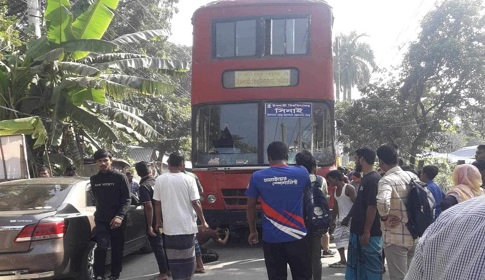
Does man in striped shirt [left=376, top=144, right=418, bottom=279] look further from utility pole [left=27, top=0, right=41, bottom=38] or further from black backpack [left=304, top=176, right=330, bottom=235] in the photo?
utility pole [left=27, top=0, right=41, bottom=38]

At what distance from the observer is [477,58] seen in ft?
56.6

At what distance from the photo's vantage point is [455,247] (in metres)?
1.35

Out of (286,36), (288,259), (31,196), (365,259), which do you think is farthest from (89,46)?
(365,259)

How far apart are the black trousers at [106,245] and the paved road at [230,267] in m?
0.80

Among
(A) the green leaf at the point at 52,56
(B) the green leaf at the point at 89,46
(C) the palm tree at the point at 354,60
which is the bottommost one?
(A) the green leaf at the point at 52,56

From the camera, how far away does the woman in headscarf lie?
499cm

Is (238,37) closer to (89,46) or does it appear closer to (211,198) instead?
(211,198)

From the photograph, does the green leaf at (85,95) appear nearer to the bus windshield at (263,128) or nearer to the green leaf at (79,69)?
the green leaf at (79,69)

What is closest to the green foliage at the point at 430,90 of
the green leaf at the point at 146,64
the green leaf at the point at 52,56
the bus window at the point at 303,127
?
the green leaf at the point at 146,64

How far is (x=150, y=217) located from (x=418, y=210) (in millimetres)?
3256

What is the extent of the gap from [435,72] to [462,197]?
1451cm

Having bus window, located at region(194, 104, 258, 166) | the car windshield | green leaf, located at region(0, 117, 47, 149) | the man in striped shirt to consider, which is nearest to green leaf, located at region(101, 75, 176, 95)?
green leaf, located at region(0, 117, 47, 149)

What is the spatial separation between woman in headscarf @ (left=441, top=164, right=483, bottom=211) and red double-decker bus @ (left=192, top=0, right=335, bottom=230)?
12.4 feet

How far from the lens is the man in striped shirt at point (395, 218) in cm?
471
